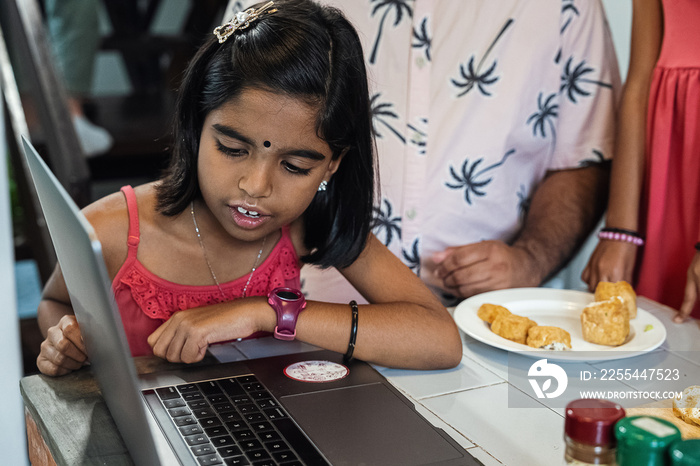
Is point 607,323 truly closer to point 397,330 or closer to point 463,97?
point 397,330

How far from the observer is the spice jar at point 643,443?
53 centimetres

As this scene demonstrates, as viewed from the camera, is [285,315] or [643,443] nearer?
[643,443]

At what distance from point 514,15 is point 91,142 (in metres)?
2.09

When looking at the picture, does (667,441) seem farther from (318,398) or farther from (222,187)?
(222,187)

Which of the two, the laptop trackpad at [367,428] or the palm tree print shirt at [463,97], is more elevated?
the palm tree print shirt at [463,97]

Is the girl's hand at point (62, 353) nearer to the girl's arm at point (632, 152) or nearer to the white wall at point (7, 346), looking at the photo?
the white wall at point (7, 346)

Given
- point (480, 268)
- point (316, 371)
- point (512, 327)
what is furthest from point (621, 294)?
point (316, 371)

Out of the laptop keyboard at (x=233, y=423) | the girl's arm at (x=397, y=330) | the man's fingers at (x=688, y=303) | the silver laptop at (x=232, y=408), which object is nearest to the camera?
the silver laptop at (x=232, y=408)

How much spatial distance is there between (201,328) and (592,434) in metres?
0.67

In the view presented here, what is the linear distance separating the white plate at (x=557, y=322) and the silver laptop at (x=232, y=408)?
247mm

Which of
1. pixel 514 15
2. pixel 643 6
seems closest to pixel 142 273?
pixel 514 15

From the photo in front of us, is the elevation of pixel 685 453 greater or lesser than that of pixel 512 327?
greater

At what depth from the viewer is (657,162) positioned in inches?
61.8

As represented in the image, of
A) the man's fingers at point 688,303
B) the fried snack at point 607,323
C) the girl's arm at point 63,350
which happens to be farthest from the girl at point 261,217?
the man's fingers at point 688,303
